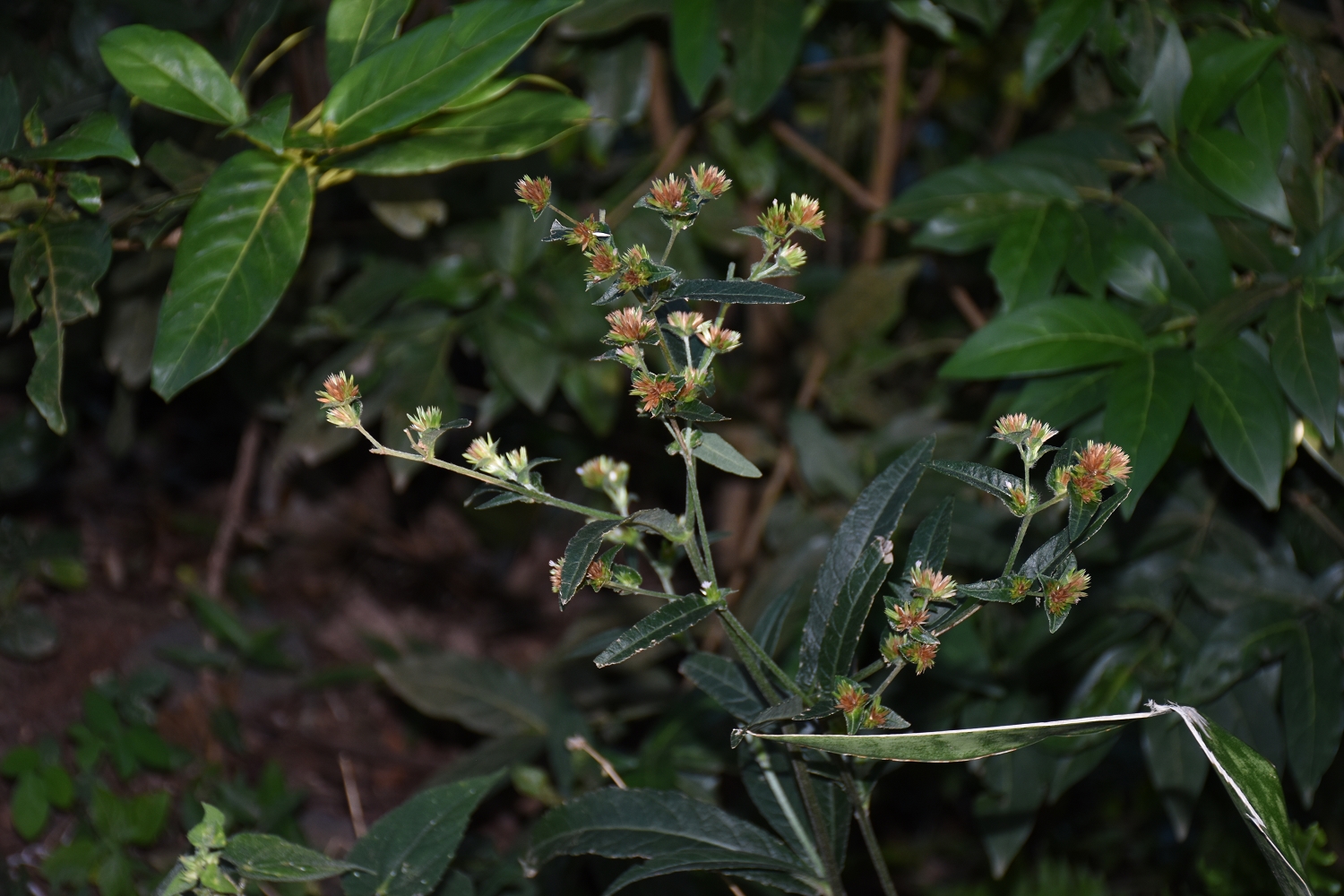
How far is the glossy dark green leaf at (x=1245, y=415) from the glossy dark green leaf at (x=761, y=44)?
55cm

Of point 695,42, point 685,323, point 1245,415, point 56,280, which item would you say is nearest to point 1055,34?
point 695,42

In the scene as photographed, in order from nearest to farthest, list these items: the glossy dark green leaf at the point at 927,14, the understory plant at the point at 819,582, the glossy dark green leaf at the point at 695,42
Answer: the understory plant at the point at 819,582 < the glossy dark green leaf at the point at 695,42 < the glossy dark green leaf at the point at 927,14

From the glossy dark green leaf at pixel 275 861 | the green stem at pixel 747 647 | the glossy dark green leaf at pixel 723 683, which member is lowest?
the glossy dark green leaf at pixel 275 861

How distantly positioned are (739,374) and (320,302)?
0.70 m

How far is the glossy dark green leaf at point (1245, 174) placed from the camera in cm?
96

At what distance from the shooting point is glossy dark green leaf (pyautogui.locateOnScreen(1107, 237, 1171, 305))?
39.6 inches

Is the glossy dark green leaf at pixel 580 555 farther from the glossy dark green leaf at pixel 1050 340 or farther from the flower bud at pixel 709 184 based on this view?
the glossy dark green leaf at pixel 1050 340

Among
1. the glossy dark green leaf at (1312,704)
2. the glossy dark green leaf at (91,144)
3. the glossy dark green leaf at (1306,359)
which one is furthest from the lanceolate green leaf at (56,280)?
the glossy dark green leaf at (1312,704)

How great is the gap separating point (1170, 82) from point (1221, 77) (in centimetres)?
6

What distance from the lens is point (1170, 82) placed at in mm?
1045

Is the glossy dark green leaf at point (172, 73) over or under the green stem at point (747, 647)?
over

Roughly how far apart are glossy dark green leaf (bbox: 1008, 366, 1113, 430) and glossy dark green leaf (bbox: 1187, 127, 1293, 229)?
0.21 meters

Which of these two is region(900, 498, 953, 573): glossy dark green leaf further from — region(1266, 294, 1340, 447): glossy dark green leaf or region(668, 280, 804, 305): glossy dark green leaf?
region(1266, 294, 1340, 447): glossy dark green leaf

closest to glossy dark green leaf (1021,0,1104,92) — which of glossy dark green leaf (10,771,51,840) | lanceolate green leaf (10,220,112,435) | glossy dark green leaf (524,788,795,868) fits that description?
glossy dark green leaf (524,788,795,868)
